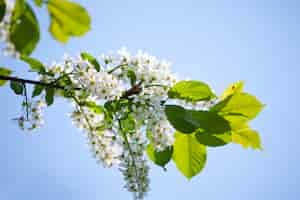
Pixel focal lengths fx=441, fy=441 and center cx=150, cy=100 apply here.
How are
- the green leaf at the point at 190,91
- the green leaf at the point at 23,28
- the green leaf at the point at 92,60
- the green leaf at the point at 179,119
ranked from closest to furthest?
the green leaf at the point at 23,28
the green leaf at the point at 179,119
the green leaf at the point at 190,91
the green leaf at the point at 92,60

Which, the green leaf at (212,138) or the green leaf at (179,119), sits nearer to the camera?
the green leaf at (179,119)

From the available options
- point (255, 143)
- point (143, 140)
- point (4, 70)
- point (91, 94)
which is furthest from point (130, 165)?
point (4, 70)

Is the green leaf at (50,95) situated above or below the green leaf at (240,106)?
below

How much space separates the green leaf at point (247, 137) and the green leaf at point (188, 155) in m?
0.16

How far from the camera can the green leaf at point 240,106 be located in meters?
1.76

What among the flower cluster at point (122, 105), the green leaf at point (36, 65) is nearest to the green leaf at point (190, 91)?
the flower cluster at point (122, 105)

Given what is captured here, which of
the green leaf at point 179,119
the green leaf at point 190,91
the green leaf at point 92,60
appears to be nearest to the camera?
the green leaf at point 179,119

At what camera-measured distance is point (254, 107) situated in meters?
1.84

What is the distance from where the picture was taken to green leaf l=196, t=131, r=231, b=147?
5.74 feet

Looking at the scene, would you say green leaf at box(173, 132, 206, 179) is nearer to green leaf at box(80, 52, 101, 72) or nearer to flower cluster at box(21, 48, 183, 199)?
→ flower cluster at box(21, 48, 183, 199)

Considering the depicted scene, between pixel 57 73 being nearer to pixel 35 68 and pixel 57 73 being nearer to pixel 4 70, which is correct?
pixel 35 68

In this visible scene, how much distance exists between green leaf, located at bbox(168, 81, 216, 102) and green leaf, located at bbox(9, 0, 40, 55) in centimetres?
71

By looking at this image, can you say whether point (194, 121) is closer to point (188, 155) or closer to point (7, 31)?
point (188, 155)

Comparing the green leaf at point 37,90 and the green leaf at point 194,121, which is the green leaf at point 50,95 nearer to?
the green leaf at point 37,90
